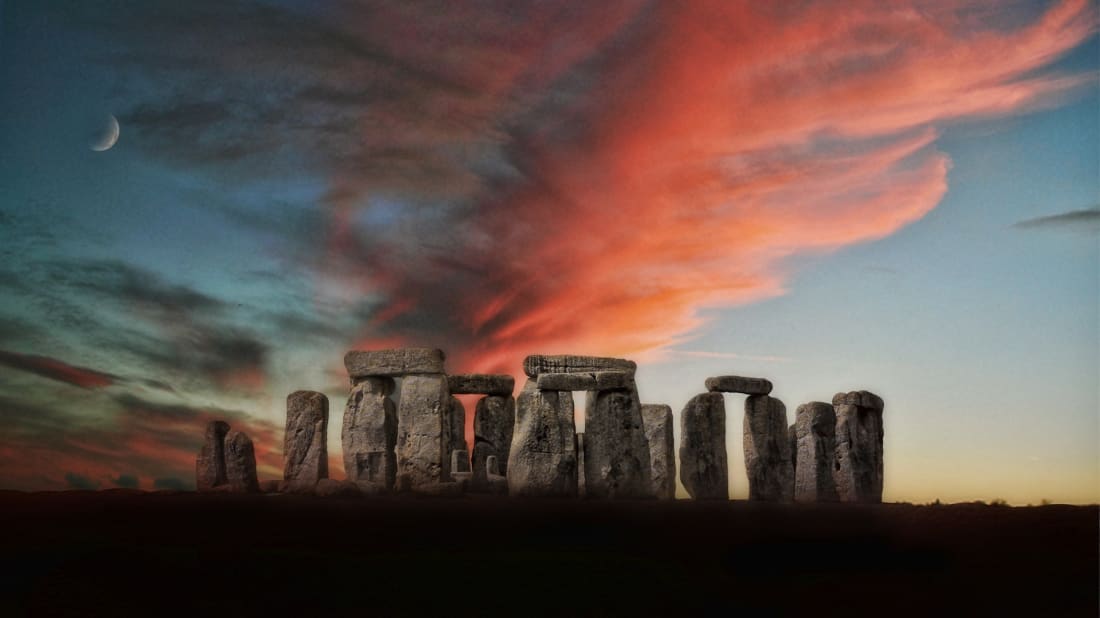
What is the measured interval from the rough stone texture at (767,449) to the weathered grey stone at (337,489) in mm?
6852

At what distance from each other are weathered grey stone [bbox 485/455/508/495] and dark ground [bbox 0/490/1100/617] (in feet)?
12.1

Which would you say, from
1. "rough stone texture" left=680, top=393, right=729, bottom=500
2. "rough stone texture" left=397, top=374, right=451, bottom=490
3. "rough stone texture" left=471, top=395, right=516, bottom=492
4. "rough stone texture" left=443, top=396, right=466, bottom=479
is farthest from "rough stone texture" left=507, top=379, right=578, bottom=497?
"rough stone texture" left=471, top=395, right=516, bottom=492

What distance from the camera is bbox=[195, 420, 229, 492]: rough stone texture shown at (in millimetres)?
20688

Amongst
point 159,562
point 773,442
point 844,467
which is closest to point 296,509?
point 159,562

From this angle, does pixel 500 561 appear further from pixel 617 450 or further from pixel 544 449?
pixel 617 450

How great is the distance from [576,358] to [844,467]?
5421 millimetres

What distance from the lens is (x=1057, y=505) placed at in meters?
17.7

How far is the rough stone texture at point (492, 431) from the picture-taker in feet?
73.5

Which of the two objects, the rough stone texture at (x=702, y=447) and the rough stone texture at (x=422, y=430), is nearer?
the rough stone texture at (x=422, y=430)

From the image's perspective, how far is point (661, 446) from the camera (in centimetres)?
2103

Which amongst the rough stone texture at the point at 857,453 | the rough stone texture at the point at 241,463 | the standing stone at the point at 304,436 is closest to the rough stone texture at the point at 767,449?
the rough stone texture at the point at 857,453

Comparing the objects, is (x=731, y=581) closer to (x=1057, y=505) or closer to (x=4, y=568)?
(x=1057, y=505)

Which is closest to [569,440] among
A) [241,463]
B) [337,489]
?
[337,489]

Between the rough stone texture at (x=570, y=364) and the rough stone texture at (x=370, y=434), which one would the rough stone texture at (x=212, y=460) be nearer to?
the rough stone texture at (x=370, y=434)
